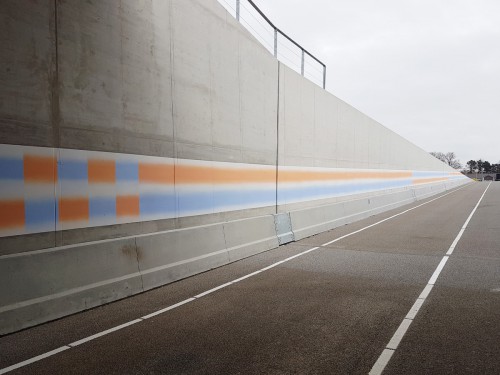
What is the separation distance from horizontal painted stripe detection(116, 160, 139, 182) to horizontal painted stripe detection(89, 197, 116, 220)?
457 mm

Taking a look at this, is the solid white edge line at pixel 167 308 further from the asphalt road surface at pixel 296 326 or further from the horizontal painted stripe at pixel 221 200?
the horizontal painted stripe at pixel 221 200

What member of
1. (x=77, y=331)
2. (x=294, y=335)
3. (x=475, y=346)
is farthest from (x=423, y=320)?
(x=77, y=331)

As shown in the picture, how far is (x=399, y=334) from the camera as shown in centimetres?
520

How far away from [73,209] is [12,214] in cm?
100

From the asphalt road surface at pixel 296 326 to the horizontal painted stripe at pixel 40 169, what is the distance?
6.91 ft

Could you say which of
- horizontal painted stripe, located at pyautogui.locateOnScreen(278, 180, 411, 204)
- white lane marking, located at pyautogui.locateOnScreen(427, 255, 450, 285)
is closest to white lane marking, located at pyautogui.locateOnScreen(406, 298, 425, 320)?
white lane marking, located at pyautogui.locateOnScreen(427, 255, 450, 285)

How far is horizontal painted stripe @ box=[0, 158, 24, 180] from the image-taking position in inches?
220

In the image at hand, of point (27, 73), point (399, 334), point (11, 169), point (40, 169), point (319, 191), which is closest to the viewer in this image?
point (399, 334)

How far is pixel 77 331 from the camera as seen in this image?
540cm

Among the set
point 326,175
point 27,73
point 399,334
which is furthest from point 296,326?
point 326,175

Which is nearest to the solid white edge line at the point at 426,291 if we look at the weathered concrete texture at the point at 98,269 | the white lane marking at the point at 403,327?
the white lane marking at the point at 403,327

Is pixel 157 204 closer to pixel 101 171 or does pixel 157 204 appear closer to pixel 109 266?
pixel 101 171

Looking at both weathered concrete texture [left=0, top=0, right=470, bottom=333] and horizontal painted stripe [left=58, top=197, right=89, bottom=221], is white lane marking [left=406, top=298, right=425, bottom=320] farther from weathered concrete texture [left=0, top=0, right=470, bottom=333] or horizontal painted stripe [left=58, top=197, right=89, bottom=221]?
horizontal painted stripe [left=58, top=197, right=89, bottom=221]

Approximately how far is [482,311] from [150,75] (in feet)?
23.2
